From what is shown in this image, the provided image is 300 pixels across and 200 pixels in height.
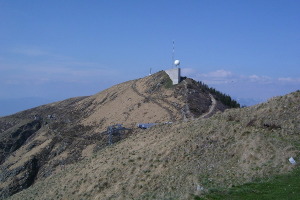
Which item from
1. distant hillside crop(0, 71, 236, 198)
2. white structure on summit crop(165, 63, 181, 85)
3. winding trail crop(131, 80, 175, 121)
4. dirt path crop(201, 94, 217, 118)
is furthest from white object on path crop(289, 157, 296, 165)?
white structure on summit crop(165, 63, 181, 85)

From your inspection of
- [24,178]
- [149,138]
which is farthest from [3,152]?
[149,138]

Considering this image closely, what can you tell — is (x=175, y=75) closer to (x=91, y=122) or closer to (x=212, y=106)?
(x=212, y=106)

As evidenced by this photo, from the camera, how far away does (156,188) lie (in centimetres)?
2094

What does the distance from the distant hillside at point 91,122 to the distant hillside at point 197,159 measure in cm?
1301

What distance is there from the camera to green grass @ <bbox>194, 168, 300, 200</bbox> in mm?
13641

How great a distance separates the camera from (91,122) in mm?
58938

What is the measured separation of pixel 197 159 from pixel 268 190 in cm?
821

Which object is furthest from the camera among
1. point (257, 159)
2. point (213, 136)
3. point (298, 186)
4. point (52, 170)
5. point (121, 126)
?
point (121, 126)

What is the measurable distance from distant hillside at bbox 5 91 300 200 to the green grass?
724mm

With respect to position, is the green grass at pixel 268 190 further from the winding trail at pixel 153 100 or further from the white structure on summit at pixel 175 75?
the white structure on summit at pixel 175 75

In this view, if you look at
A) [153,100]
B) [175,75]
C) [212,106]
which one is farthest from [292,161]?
[175,75]

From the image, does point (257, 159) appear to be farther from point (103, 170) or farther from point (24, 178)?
point (24, 178)

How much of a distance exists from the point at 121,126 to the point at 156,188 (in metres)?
29.5

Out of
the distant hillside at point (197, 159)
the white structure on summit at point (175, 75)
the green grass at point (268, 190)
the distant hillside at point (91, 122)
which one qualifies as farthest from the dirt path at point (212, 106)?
the green grass at point (268, 190)
